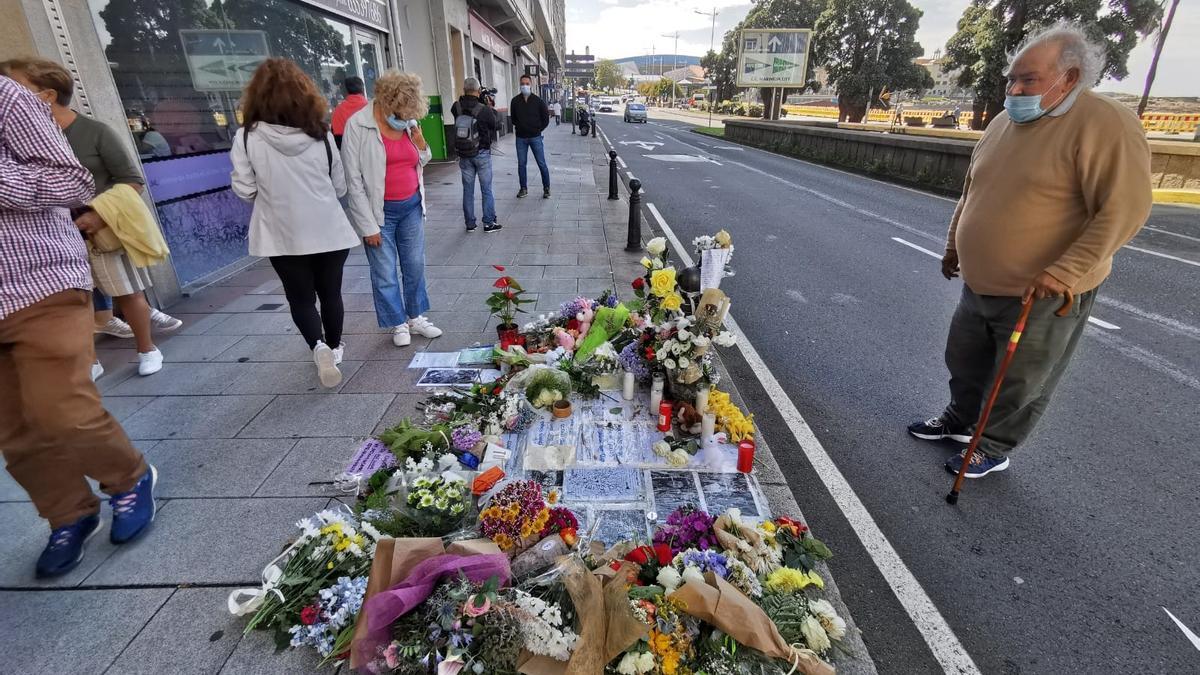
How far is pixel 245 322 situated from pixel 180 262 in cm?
141

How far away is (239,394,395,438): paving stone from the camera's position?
11.2 feet

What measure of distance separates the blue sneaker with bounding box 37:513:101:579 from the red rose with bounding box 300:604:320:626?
3.84 ft

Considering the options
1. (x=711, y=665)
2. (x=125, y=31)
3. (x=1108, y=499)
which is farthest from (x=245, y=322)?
(x=1108, y=499)

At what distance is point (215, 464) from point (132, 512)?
0.58 metres

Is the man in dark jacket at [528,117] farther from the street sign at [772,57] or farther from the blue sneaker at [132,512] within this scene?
the street sign at [772,57]

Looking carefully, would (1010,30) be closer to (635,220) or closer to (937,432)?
(635,220)

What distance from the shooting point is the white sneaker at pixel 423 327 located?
4.79 m

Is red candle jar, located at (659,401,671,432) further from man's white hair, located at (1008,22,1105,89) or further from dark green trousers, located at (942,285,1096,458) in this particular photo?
man's white hair, located at (1008,22,1105,89)

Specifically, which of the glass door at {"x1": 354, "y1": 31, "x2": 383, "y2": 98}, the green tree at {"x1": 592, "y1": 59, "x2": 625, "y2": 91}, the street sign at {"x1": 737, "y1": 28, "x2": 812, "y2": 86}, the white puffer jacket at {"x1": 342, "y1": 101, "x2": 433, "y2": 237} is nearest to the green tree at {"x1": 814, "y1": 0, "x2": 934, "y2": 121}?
the street sign at {"x1": 737, "y1": 28, "x2": 812, "y2": 86}

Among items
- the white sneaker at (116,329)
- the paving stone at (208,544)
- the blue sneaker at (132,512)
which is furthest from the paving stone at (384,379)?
the white sneaker at (116,329)

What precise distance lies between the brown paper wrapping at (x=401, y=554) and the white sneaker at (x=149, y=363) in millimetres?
3211

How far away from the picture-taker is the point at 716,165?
59.0ft

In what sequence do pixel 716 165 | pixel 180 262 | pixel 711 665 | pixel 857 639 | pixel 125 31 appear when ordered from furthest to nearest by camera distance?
pixel 716 165 < pixel 180 262 < pixel 125 31 < pixel 857 639 < pixel 711 665

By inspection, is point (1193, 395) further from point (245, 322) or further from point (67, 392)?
point (245, 322)
